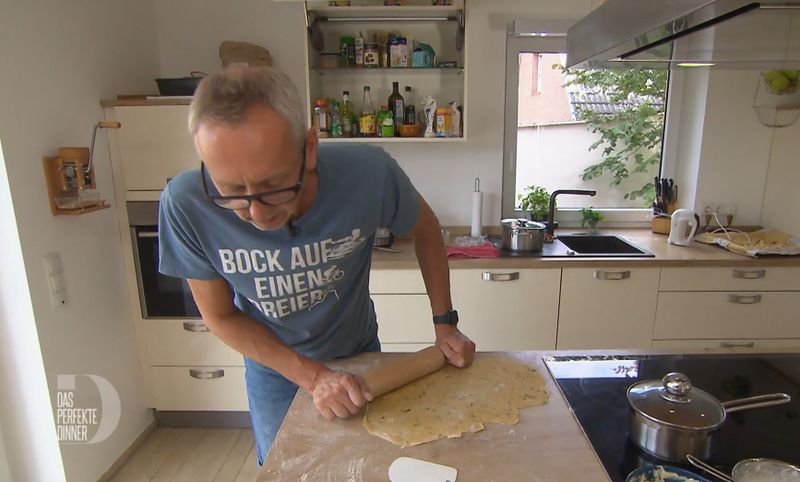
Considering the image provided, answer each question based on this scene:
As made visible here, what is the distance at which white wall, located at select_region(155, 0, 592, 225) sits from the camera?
2.35m

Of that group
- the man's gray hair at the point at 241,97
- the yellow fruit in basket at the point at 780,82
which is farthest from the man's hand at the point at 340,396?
the yellow fruit in basket at the point at 780,82

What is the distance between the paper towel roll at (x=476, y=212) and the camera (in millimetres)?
2424

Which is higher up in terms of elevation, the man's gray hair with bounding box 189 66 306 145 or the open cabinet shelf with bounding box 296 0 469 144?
the open cabinet shelf with bounding box 296 0 469 144

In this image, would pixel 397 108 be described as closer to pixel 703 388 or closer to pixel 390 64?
pixel 390 64

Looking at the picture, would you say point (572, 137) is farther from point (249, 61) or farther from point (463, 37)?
point (249, 61)

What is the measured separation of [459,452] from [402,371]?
0.22 meters

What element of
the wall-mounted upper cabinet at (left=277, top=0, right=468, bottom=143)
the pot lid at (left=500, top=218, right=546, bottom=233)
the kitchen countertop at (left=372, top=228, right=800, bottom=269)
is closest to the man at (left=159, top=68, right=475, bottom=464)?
the kitchen countertop at (left=372, top=228, right=800, bottom=269)

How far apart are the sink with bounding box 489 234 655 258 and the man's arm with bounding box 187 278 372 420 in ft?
4.33

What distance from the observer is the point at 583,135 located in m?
2.60

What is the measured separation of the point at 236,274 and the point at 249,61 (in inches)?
62.4

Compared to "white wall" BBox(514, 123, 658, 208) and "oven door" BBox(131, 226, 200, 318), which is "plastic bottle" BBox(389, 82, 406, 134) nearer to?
"white wall" BBox(514, 123, 658, 208)

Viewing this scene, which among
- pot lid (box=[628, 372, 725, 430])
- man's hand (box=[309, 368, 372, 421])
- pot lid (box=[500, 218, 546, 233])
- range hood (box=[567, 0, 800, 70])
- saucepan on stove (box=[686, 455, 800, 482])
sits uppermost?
range hood (box=[567, 0, 800, 70])

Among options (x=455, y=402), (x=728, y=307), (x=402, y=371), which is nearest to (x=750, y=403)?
(x=455, y=402)

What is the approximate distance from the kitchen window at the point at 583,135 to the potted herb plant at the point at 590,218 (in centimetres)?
5
